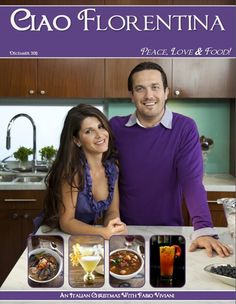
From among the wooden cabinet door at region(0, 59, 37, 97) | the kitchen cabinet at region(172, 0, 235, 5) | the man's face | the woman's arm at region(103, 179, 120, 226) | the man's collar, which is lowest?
the woman's arm at region(103, 179, 120, 226)

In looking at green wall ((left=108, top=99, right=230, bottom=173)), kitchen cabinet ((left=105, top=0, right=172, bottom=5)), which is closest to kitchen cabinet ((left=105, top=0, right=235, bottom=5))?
kitchen cabinet ((left=105, top=0, right=172, bottom=5))

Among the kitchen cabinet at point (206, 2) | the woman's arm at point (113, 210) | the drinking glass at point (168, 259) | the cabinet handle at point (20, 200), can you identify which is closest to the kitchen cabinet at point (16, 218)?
the cabinet handle at point (20, 200)

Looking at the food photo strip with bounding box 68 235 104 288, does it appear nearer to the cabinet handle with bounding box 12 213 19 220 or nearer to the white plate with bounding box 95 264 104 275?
the white plate with bounding box 95 264 104 275

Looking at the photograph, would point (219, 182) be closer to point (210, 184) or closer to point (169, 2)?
point (210, 184)

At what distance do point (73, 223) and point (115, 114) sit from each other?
17 centimetres

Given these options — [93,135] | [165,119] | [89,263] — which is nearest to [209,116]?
[165,119]

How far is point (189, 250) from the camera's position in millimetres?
875

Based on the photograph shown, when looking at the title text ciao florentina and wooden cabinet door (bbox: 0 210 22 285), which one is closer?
the title text ciao florentina

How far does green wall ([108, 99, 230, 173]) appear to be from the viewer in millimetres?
844

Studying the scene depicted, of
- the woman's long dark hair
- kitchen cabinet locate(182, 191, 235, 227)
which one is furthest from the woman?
kitchen cabinet locate(182, 191, 235, 227)

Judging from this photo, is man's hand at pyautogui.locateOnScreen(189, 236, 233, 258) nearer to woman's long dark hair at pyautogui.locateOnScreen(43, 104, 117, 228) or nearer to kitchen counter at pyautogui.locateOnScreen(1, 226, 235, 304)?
kitchen counter at pyautogui.locateOnScreen(1, 226, 235, 304)

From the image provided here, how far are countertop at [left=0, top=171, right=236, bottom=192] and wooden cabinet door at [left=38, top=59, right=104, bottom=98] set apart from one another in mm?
131

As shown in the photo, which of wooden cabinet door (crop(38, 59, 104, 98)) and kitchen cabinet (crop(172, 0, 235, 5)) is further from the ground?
kitchen cabinet (crop(172, 0, 235, 5))

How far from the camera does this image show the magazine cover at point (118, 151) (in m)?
0.81
